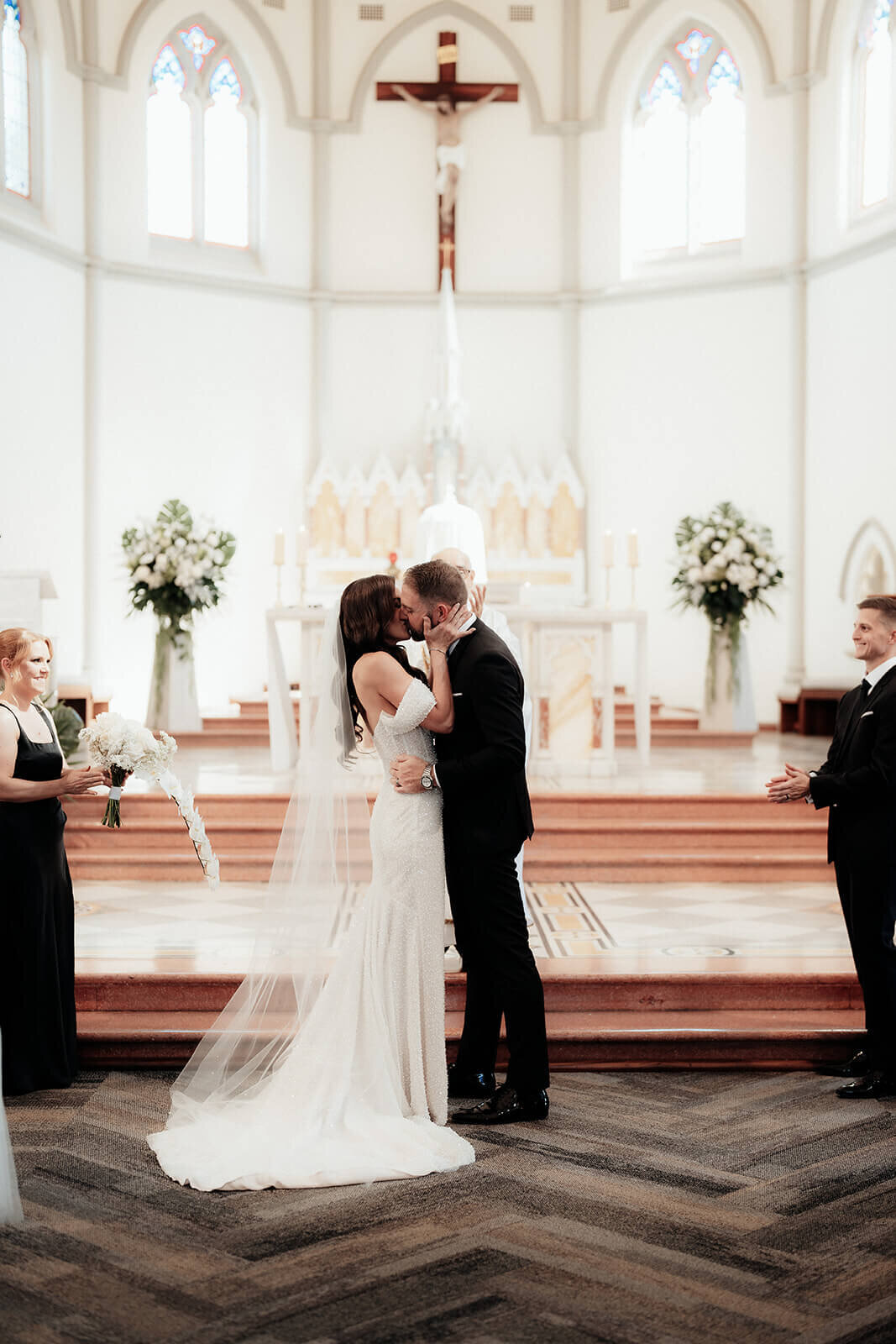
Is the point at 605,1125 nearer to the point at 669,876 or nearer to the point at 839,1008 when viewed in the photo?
the point at 839,1008

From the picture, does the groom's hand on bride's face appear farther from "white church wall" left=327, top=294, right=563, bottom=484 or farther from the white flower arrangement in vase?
"white church wall" left=327, top=294, right=563, bottom=484

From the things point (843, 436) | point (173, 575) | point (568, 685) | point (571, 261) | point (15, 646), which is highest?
point (571, 261)

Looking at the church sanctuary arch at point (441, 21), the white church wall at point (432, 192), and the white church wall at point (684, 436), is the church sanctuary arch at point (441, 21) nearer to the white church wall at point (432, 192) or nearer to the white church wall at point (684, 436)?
the white church wall at point (432, 192)

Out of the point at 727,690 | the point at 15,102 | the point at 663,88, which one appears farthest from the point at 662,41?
the point at 727,690

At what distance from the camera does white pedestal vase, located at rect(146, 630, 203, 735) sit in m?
11.3

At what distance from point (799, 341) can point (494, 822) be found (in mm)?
10170

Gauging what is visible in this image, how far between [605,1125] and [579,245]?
11686 mm

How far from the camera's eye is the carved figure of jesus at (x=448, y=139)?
1378 centimetres

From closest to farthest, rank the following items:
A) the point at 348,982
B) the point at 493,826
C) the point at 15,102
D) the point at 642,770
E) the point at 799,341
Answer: the point at 348,982
the point at 493,826
the point at 642,770
the point at 15,102
the point at 799,341

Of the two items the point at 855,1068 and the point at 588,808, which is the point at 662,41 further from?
the point at 855,1068

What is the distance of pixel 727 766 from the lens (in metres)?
9.70

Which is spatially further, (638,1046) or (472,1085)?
(638,1046)

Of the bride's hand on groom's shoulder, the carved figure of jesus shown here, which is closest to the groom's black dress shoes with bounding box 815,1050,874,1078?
the bride's hand on groom's shoulder

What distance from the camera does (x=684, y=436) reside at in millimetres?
13773
